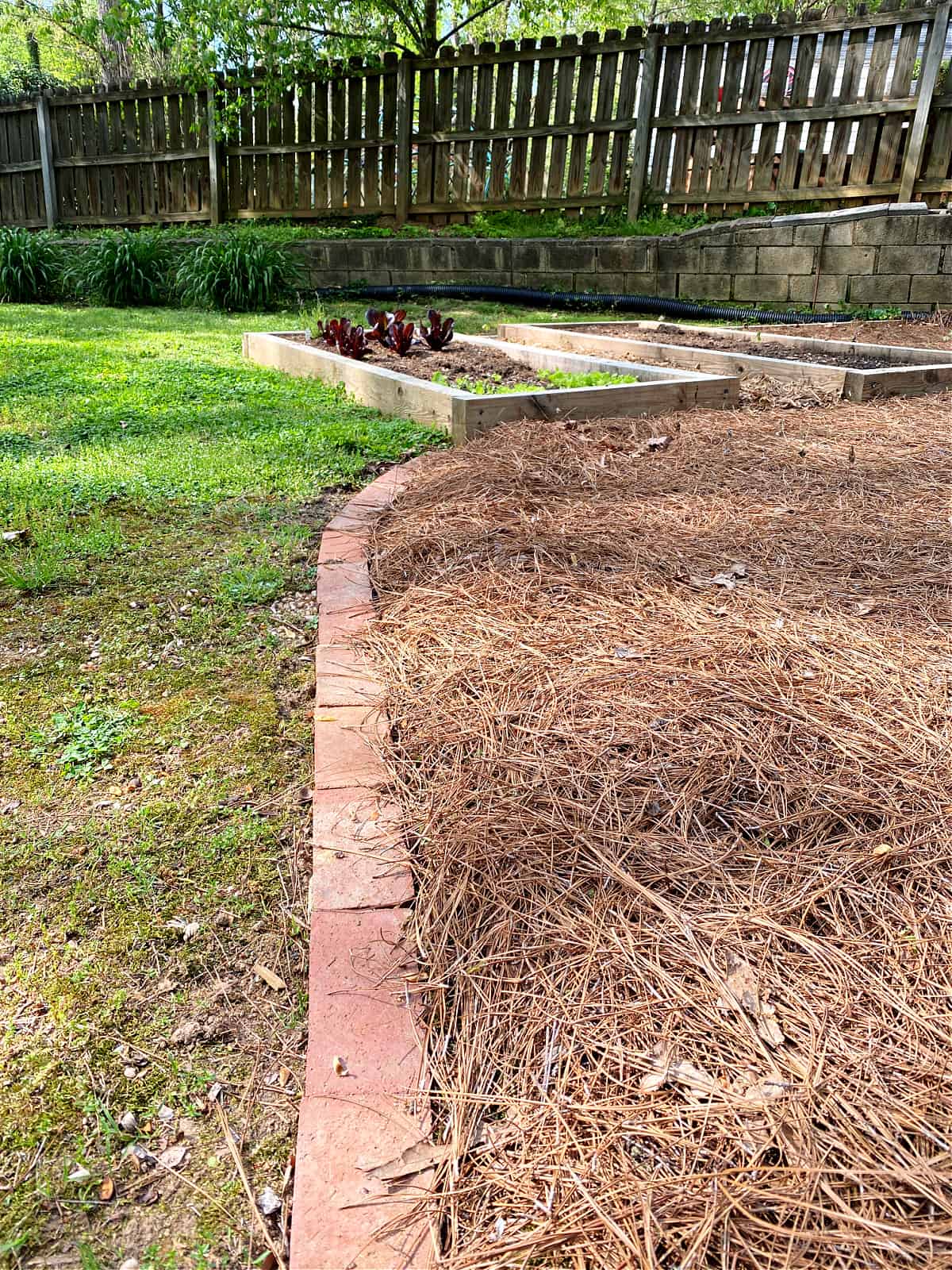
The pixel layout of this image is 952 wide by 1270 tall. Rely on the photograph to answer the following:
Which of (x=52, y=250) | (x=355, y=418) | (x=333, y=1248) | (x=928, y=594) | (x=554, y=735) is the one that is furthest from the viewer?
(x=52, y=250)

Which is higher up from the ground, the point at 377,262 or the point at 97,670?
the point at 377,262

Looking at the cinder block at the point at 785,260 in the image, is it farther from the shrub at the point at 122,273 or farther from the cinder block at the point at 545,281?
the shrub at the point at 122,273

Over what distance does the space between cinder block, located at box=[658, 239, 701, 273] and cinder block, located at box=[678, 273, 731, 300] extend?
0.20ft

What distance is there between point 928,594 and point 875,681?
1.94 ft

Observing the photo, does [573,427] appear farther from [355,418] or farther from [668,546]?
[668,546]

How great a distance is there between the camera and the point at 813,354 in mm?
5719

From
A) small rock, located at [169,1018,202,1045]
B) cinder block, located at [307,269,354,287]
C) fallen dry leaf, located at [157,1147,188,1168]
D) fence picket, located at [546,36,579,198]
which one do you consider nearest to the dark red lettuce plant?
cinder block, located at [307,269,354,287]

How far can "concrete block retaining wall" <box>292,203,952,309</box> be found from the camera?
7.12m

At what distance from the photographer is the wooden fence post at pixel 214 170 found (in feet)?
34.8

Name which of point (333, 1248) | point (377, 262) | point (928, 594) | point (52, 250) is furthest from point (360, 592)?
point (52, 250)

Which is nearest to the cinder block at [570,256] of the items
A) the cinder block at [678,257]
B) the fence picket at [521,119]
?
the cinder block at [678,257]

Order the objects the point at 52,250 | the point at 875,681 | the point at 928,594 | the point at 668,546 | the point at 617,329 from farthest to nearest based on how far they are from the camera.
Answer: the point at 52,250 → the point at 617,329 → the point at 668,546 → the point at 928,594 → the point at 875,681

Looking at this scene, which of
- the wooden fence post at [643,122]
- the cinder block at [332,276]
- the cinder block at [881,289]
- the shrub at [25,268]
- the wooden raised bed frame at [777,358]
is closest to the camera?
the wooden raised bed frame at [777,358]

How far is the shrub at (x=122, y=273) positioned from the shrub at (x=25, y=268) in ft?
0.87
